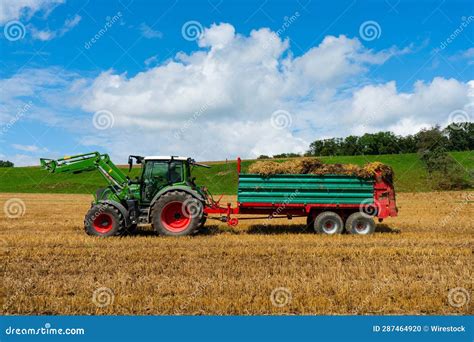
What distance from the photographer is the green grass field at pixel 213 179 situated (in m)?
43.3

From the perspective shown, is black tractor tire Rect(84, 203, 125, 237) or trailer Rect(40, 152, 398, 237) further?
trailer Rect(40, 152, 398, 237)

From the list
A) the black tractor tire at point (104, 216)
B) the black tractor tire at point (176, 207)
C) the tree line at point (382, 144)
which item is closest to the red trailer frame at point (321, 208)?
the black tractor tire at point (176, 207)

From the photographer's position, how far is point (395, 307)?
18.6 feet

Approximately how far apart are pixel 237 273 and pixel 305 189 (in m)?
5.04

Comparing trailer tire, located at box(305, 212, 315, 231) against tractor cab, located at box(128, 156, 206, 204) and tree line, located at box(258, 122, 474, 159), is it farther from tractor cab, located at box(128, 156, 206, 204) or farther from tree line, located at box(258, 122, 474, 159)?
tree line, located at box(258, 122, 474, 159)

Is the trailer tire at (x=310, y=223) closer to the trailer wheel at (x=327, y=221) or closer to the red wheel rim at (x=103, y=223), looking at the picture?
the trailer wheel at (x=327, y=221)

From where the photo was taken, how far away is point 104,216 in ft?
37.7

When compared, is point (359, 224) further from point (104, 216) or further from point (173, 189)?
point (104, 216)

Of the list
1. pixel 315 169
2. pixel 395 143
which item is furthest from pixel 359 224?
pixel 395 143

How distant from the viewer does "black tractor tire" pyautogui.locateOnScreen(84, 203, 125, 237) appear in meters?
11.3

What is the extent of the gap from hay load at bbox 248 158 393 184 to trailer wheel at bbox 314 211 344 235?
1181mm

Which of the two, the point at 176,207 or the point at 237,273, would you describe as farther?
the point at 176,207

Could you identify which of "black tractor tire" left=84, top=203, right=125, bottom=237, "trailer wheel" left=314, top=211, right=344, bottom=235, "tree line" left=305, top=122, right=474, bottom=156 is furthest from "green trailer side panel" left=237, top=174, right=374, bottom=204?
"tree line" left=305, top=122, right=474, bottom=156

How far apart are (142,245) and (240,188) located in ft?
10.5
